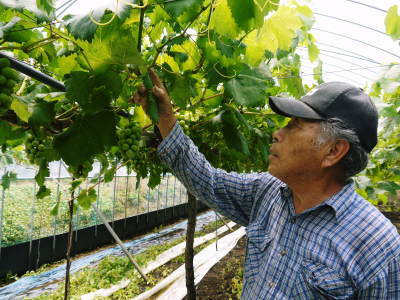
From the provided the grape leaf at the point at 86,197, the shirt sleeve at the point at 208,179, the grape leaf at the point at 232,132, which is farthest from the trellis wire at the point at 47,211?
the grape leaf at the point at 232,132

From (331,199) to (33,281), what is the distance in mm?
7011

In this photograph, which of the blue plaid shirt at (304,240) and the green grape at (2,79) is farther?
the blue plaid shirt at (304,240)

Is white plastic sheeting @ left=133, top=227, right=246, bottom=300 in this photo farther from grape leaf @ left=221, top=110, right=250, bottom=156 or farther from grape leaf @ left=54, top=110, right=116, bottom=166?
grape leaf @ left=54, top=110, right=116, bottom=166

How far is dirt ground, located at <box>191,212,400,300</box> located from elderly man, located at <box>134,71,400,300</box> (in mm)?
4029

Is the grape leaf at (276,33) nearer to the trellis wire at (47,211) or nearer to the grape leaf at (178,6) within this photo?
the grape leaf at (178,6)

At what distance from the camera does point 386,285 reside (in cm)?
139

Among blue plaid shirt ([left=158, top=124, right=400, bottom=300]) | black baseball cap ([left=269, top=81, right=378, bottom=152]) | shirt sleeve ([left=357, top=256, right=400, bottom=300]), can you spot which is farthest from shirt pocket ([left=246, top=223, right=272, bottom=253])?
black baseball cap ([left=269, top=81, right=378, bottom=152])

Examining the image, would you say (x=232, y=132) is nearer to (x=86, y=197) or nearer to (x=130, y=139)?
(x=130, y=139)

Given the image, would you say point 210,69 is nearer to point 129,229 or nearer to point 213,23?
point 213,23

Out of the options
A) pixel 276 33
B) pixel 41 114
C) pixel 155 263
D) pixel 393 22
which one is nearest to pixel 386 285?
pixel 276 33

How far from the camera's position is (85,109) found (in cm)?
119

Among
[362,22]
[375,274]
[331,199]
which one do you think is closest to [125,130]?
[331,199]

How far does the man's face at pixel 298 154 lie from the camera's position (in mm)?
1631

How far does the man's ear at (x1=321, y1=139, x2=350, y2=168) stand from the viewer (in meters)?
1.62
